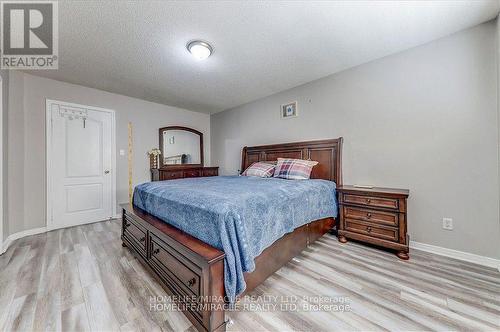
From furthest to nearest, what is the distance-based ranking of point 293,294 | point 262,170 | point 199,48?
point 262,170, point 199,48, point 293,294

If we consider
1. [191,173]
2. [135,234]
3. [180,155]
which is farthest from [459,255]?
[180,155]

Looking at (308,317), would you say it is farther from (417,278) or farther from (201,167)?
(201,167)

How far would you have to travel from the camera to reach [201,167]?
16.0 feet

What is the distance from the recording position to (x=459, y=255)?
206 centimetres

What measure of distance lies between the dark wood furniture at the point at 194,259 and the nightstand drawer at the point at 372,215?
285mm

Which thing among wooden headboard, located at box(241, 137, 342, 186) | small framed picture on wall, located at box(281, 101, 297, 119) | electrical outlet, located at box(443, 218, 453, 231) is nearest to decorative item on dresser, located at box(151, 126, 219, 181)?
wooden headboard, located at box(241, 137, 342, 186)

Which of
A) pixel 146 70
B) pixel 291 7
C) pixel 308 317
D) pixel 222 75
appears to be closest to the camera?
pixel 308 317

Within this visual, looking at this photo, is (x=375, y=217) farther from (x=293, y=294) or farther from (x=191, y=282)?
(x=191, y=282)

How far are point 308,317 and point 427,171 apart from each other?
2160mm

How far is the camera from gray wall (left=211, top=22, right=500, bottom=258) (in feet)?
6.41

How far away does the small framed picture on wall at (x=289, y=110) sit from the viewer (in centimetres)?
355

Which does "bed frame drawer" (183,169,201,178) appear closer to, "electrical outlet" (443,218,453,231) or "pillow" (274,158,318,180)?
"pillow" (274,158,318,180)

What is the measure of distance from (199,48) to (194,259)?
220 centimetres

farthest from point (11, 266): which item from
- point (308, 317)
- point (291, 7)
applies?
point (291, 7)
